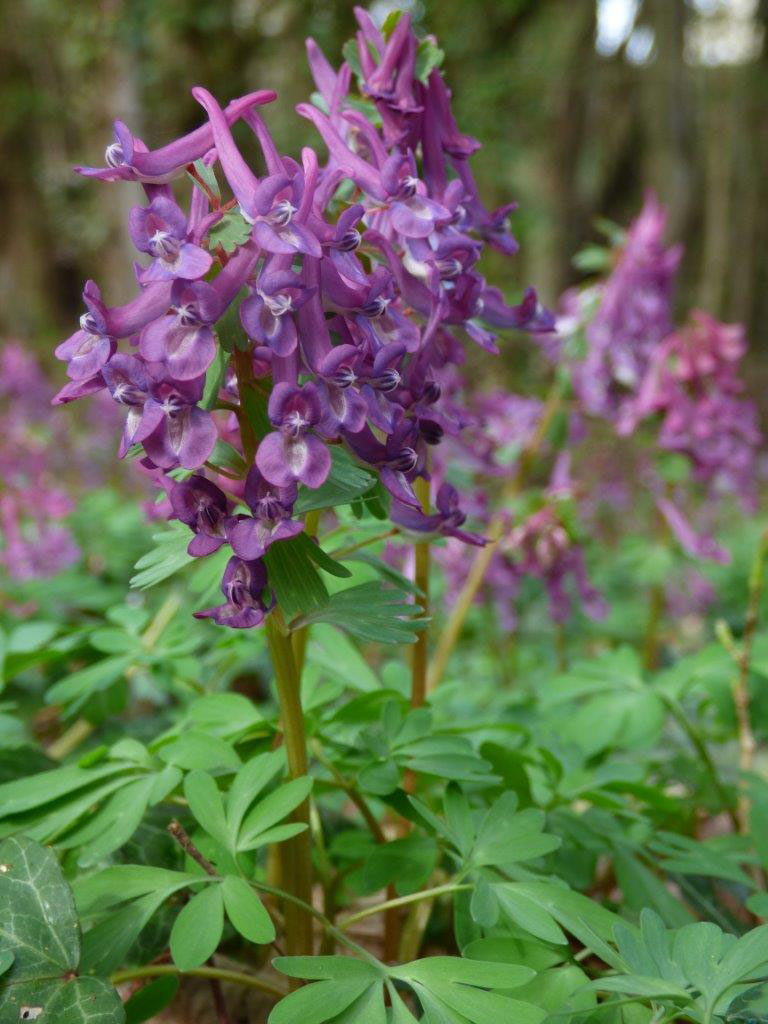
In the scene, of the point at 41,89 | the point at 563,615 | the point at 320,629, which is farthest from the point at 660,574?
the point at 41,89

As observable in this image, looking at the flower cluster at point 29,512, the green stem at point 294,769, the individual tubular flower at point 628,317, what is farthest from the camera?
the flower cluster at point 29,512

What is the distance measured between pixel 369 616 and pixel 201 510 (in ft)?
0.84

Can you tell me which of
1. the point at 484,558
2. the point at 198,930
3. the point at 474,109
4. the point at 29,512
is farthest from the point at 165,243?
the point at 474,109

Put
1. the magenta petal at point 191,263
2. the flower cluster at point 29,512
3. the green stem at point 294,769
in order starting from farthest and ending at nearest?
the flower cluster at point 29,512 < the green stem at point 294,769 < the magenta petal at point 191,263

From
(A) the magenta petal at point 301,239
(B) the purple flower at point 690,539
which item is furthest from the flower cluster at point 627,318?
(A) the magenta petal at point 301,239

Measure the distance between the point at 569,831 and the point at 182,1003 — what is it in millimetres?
756

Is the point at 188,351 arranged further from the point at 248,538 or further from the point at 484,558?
the point at 484,558

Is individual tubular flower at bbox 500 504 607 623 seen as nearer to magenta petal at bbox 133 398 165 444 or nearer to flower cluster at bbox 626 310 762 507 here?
flower cluster at bbox 626 310 762 507

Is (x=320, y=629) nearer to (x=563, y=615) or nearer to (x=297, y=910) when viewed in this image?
(x=297, y=910)

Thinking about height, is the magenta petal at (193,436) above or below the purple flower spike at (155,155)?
below

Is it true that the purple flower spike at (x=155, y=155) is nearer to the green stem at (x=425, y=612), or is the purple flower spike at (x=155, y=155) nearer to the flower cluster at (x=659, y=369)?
the green stem at (x=425, y=612)

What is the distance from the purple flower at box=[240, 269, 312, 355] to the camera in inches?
38.2

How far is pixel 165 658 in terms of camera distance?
1.75 metres

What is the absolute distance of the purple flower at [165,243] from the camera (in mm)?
964
